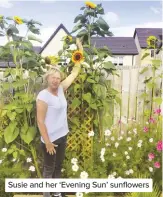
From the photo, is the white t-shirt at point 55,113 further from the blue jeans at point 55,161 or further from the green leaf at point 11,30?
the green leaf at point 11,30

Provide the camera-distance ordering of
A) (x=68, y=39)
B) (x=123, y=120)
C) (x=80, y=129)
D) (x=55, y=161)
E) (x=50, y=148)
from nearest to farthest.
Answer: (x=50, y=148)
(x=55, y=161)
(x=68, y=39)
(x=80, y=129)
(x=123, y=120)

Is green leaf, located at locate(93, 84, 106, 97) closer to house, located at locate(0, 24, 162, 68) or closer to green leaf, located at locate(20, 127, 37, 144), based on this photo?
house, located at locate(0, 24, 162, 68)

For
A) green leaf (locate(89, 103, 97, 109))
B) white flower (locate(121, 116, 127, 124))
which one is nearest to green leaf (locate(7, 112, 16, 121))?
green leaf (locate(89, 103, 97, 109))

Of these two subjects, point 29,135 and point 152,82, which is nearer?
point 29,135

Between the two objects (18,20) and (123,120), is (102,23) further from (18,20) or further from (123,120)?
(123,120)

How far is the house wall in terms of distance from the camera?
2.67 metres

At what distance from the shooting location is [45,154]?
2.56 meters

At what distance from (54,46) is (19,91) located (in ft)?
1.32

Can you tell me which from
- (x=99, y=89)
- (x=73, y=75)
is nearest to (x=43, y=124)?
(x=73, y=75)

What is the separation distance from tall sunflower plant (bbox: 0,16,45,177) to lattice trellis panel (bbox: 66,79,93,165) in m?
0.25

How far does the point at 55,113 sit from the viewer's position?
2414 mm

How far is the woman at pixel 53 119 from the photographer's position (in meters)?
2.38

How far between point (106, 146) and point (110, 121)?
185mm

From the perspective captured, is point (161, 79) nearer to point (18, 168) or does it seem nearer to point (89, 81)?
point (89, 81)
